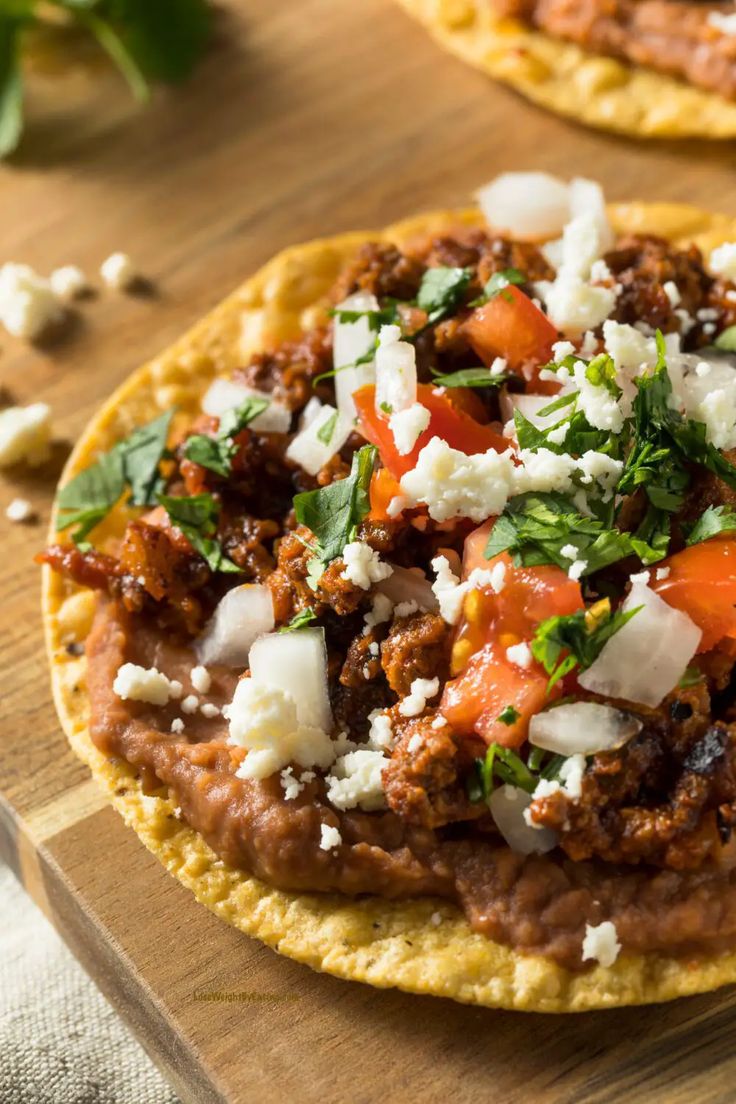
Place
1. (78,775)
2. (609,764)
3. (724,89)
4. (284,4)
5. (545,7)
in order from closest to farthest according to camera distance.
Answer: (609,764) < (78,775) < (724,89) < (545,7) < (284,4)

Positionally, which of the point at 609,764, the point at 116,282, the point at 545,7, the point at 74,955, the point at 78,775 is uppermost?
the point at 545,7

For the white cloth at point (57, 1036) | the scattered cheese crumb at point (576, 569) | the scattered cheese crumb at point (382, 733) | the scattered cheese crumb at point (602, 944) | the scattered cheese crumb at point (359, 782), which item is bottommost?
the white cloth at point (57, 1036)

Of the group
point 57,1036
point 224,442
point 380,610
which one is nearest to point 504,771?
point 380,610

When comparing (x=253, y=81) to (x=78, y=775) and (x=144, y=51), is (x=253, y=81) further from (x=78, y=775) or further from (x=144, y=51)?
(x=78, y=775)

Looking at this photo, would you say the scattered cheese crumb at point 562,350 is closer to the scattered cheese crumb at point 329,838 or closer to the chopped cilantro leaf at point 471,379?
the chopped cilantro leaf at point 471,379

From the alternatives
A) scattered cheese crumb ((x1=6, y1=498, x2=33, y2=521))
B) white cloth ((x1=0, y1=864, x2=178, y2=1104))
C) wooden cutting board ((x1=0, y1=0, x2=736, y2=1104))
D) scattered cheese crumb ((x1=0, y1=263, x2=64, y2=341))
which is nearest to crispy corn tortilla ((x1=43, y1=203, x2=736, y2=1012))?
wooden cutting board ((x1=0, y1=0, x2=736, y2=1104))

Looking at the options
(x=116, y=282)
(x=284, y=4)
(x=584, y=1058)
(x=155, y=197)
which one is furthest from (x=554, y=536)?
(x=284, y=4)

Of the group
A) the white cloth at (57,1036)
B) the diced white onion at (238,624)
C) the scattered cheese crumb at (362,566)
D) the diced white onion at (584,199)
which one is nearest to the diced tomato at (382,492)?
the scattered cheese crumb at (362,566)
